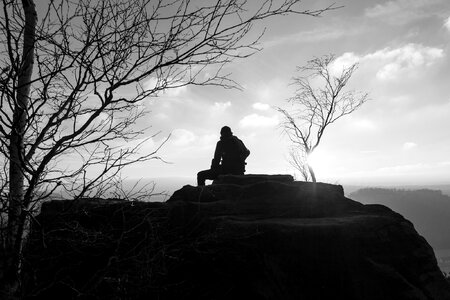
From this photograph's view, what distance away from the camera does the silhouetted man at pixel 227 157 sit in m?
11.6

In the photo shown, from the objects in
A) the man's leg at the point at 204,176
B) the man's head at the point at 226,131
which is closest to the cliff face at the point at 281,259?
the man's leg at the point at 204,176

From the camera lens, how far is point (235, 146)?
11.6 metres

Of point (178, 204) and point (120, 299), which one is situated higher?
point (178, 204)

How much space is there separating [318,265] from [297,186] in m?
3.47

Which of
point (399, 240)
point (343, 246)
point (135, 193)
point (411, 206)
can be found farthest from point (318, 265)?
point (411, 206)

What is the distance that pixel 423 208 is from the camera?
518 feet

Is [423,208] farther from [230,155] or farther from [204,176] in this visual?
[204,176]

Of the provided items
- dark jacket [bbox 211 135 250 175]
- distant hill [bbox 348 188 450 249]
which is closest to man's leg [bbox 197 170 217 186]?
dark jacket [bbox 211 135 250 175]

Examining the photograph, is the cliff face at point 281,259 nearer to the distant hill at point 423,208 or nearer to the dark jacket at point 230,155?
the dark jacket at point 230,155

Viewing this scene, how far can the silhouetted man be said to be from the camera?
1163 centimetres

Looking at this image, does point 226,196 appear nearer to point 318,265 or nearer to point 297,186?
point 297,186

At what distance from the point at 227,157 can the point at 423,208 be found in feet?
597

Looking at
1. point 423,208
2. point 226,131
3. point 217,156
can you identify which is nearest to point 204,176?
point 217,156

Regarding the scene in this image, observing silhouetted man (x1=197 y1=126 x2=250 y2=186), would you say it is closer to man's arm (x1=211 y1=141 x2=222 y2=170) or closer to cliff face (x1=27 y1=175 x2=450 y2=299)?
man's arm (x1=211 y1=141 x2=222 y2=170)
